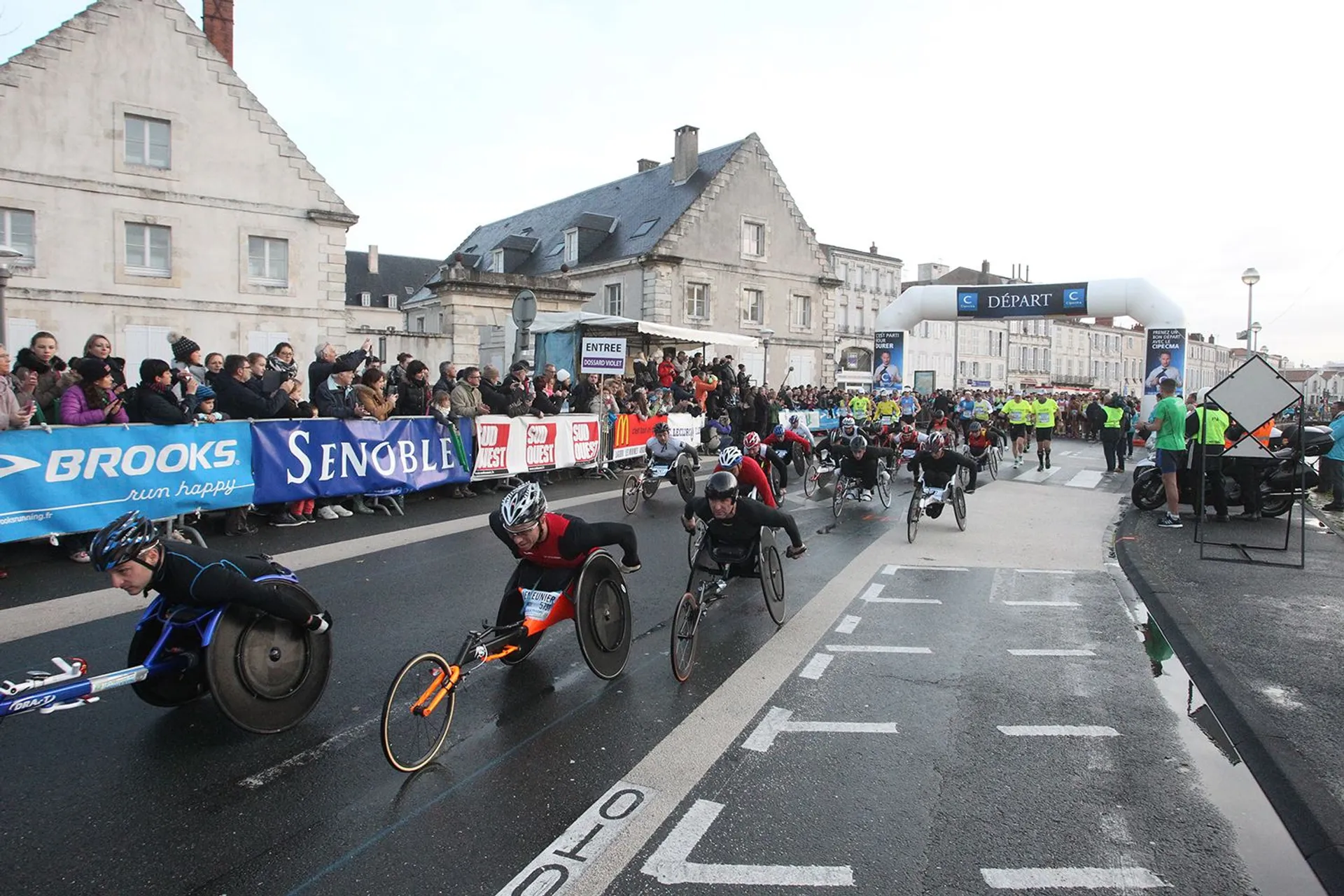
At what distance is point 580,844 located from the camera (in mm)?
3578

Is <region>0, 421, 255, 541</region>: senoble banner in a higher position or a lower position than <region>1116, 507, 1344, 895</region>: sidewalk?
higher

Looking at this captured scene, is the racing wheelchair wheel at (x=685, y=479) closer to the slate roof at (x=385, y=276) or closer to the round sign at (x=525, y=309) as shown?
the round sign at (x=525, y=309)

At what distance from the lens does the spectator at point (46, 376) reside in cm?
846

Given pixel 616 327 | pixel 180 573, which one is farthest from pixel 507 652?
pixel 616 327

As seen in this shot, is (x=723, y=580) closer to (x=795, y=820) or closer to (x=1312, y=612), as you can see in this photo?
(x=795, y=820)

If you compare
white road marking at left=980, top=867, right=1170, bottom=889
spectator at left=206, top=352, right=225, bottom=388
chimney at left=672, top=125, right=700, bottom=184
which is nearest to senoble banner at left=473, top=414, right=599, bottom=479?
spectator at left=206, top=352, right=225, bottom=388

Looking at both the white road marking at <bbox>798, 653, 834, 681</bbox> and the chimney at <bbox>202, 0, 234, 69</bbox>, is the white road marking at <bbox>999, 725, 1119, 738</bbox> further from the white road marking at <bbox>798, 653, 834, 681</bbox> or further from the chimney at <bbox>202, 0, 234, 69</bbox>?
the chimney at <bbox>202, 0, 234, 69</bbox>

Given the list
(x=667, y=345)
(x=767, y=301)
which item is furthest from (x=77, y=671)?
(x=767, y=301)

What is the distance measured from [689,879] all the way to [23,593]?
6.67 metres

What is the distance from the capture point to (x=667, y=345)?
26641mm

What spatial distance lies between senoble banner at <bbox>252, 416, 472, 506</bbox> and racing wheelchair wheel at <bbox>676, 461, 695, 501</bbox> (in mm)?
3216

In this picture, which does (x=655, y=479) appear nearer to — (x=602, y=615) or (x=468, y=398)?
(x=468, y=398)

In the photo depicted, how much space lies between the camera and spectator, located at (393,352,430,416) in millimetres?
12438

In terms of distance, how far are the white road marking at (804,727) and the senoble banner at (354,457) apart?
729 cm
